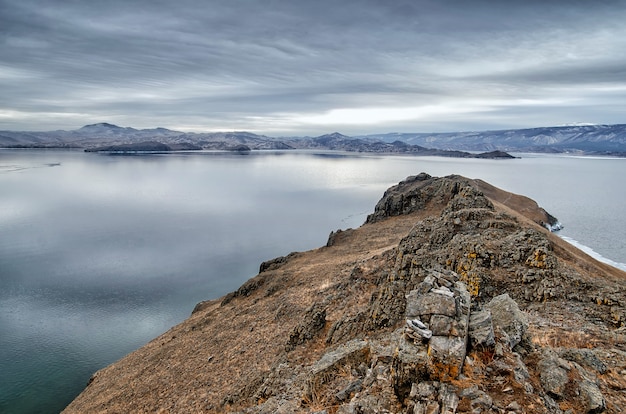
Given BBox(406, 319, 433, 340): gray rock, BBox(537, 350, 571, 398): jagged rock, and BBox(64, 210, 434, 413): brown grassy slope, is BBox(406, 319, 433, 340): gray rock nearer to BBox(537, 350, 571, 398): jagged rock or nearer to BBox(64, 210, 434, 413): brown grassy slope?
BBox(537, 350, 571, 398): jagged rock

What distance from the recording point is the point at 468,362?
8.98 meters

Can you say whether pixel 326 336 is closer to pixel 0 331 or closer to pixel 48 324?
pixel 48 324

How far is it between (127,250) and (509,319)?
211 ft

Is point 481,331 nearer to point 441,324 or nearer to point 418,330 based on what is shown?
point 441,324

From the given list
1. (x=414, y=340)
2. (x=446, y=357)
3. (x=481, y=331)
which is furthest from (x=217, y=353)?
(x=481, y=331)

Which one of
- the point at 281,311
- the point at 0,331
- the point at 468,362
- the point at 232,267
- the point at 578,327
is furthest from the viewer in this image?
the point at 232,267

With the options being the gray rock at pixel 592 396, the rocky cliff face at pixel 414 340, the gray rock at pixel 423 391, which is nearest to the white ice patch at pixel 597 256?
the rocky cliff face at pixel 414 340

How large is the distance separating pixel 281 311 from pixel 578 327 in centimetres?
1868

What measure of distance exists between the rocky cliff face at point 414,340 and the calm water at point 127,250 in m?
6.14

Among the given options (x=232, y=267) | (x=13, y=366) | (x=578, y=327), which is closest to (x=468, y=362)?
(x=578, y=327)

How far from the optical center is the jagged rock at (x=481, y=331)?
30.8 feet

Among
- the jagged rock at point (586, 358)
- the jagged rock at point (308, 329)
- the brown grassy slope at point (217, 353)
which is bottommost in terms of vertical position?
the brown grassy slope at point (217, 353)

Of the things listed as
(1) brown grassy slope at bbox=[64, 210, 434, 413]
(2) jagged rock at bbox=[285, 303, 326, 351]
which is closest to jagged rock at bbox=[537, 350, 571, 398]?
(1) brown grassy slope at bbox=[64, 210, 434, 413]

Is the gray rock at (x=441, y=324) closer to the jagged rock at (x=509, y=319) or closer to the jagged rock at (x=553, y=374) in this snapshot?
the jagged rock at (x=509, y=319)
